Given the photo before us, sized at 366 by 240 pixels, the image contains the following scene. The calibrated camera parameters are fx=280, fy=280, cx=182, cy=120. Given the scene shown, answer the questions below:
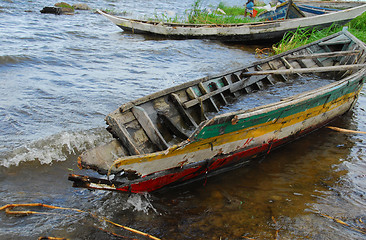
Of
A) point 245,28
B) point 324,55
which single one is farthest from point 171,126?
point 245,28

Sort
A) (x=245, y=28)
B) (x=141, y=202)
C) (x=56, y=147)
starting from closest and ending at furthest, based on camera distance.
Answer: (x=141, y=202) → (x=56, y=147) → (x=245, y=28)

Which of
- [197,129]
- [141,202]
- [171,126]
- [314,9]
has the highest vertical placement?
[314,9]

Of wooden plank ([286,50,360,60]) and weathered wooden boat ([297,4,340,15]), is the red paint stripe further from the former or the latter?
weathered wooden boat ([297,4,340,15])

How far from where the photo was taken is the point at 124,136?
3371 mm

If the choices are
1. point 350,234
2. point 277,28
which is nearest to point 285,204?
point 350,234

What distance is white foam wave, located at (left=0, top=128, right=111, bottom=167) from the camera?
4161 mm

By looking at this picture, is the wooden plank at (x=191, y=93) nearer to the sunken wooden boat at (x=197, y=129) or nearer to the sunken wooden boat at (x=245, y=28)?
the sunken wooden boat at (x=197, y=129)

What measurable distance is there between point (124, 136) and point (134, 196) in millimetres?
731

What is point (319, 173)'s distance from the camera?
3982mm

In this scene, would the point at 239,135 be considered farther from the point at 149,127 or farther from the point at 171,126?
the point at 149,127

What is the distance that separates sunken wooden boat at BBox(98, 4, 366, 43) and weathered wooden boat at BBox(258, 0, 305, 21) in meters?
0.42

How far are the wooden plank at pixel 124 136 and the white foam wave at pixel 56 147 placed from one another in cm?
138

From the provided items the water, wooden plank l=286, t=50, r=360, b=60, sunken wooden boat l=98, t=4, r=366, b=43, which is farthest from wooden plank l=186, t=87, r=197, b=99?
sunken wooden boat l=98, t=4, r=366, b=43

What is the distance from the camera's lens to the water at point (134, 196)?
297 cm
